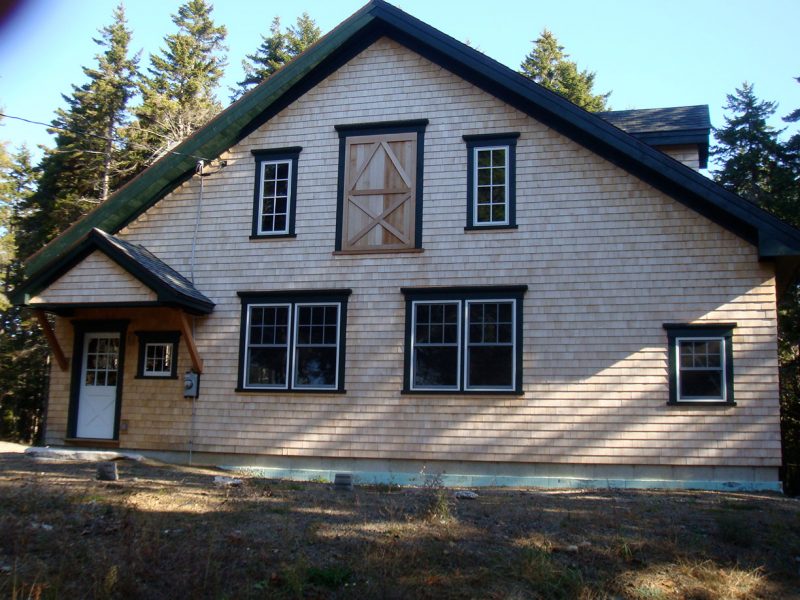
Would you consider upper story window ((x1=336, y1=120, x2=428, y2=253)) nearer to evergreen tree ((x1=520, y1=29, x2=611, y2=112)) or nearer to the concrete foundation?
the concrete foundation

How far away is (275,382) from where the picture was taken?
1412cm

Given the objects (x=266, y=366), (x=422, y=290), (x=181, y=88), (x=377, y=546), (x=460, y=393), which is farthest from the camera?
(x=181, y=88)

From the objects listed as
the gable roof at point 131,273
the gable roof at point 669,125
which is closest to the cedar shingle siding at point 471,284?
the gable roof at point 131,273

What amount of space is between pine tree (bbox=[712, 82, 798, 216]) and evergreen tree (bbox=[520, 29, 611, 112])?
6.64m

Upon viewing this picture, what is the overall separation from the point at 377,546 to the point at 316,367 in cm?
680

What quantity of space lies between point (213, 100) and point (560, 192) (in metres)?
31.9

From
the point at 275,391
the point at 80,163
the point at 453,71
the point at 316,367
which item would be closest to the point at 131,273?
the point at 275,391

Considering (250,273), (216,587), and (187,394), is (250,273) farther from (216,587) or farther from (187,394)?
(216,587)

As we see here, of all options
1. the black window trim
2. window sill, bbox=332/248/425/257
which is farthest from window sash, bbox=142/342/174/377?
window sill, bbox=332/248/425/257

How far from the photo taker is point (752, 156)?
29.0 m

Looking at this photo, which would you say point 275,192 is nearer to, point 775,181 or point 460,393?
point 460,393

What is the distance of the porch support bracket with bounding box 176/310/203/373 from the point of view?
44.8 feet

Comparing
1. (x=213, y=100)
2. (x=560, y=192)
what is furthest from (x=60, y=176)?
(x=560, y=192)

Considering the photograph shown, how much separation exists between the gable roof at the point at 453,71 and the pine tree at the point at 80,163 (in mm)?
14272
